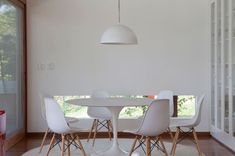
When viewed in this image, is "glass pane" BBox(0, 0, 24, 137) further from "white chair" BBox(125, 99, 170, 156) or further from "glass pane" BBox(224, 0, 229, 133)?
"glass pane" BBox(224, 0, 229, 133)

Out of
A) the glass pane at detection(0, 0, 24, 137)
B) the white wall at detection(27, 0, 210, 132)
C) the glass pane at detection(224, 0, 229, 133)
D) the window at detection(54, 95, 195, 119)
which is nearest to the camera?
the glass pane at detection(0, 0, 24, 137)

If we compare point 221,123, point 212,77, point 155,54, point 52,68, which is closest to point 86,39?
point 52,68

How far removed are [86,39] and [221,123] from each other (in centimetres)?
257

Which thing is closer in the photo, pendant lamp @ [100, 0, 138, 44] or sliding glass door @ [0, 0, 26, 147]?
pendant lamp @ [100, 0, 138, 44]

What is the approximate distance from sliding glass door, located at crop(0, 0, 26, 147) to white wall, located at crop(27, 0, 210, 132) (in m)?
0.22

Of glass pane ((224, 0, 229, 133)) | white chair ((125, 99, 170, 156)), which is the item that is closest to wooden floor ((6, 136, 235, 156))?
glass pane ((224, 0, 229, 133))

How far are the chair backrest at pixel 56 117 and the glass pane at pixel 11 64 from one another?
3.81 ft

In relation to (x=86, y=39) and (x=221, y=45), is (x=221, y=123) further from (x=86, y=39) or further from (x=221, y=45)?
(x=86, y=39)

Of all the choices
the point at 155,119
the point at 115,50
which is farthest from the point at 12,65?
the point at 155,119

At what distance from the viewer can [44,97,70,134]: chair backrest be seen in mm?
3857

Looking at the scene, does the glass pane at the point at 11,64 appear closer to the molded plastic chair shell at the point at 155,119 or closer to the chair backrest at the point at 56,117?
the chair backrest at the point at 56,117

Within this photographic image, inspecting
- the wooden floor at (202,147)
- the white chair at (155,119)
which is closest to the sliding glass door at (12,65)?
the wooden floor at (202,147)

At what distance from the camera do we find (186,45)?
592cm

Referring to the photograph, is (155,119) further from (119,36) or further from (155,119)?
(119,36)
